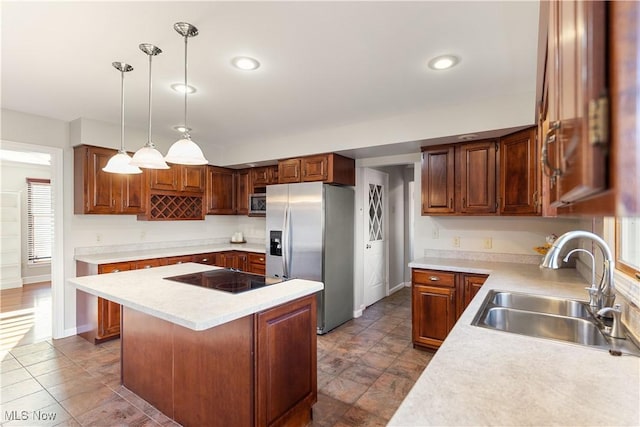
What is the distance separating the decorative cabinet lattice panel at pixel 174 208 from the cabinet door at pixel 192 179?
17 centimetres

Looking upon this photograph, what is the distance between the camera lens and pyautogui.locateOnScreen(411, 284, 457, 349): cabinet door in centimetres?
307

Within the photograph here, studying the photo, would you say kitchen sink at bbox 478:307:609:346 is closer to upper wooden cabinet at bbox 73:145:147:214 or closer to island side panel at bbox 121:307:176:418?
island side panel at bbox 121:307:176:418

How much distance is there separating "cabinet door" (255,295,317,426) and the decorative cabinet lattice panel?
310 centimetres

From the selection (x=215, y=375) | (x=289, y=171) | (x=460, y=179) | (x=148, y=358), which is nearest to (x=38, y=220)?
(x=289, y=171)

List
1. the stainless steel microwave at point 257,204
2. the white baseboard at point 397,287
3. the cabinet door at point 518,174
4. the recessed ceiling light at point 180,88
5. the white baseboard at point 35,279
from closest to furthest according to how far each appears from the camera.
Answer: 1. the recessed ceiling light at point 180,88
2. the cabinet door at point 518,174
3. the stainless steel microwave at point 257,204
4. the white baseboard at point 397,287
5. the white baseboard at point 35,279

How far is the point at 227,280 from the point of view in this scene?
2371 mm

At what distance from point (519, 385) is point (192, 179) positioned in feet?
15.2

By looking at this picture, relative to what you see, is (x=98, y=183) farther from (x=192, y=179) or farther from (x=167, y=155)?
(x=167, y=155)

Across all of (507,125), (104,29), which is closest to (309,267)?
(507,125)

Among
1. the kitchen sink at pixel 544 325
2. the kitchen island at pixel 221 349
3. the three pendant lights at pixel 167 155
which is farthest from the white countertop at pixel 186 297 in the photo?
the kitchen sink at pixel 544 325

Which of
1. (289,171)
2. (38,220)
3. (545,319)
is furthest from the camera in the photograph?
(38,220)

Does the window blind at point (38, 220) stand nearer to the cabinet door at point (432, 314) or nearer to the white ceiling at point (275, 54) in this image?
the white ceiling at point (275, 54)

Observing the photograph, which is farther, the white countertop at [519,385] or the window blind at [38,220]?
the window blind at [38,220]

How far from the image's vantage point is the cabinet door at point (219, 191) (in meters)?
4.94
